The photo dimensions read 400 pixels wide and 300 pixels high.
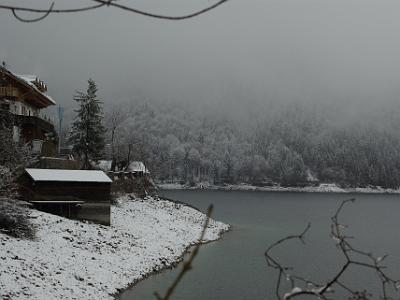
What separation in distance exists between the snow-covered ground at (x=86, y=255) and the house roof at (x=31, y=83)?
1357 centimetres

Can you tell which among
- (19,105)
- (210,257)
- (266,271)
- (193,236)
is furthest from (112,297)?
(19,105)

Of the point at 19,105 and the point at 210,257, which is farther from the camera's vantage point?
the point at 19,105

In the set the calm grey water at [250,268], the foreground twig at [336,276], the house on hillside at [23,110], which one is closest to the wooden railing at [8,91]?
the house on hillside at [23,110]

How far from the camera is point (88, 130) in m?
54.3

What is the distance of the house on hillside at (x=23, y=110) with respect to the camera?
39812mm

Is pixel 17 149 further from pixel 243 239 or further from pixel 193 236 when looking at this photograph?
pixel 243 239

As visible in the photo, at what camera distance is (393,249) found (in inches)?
1663

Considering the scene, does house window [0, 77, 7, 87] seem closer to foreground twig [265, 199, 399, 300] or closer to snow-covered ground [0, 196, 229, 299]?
snow-covered ground [0, 196, 229, 299]

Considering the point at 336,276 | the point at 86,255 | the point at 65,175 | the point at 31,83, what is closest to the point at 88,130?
the point at 31,83

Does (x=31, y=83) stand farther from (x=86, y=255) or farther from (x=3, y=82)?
(x=86, y=255)

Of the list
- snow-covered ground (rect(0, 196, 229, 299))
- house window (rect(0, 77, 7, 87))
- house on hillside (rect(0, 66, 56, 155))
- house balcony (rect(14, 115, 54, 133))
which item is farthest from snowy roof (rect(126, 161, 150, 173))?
house window (rect(0, 77, 7, 87))

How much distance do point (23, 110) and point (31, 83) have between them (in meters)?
2.95

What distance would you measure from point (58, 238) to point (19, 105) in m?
20.5

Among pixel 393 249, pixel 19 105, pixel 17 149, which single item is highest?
pixel 19 105
